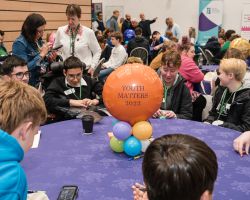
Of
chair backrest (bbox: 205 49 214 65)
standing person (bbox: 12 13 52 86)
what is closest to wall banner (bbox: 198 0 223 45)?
chair backrest (bbox: 205 49 214 65)

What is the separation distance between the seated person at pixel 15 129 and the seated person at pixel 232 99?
1658 millimetres

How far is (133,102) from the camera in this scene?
6.01 feet

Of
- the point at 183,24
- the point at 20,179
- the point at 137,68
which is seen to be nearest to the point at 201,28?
the point at 183,24

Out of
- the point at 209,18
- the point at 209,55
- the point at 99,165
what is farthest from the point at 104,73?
the point at 209,18

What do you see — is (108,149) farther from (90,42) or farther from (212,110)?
(90,42)

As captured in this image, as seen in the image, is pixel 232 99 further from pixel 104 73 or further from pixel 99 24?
pixel 99 24

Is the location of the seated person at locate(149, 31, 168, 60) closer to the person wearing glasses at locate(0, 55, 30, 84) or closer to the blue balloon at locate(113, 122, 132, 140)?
the person wearing glasses at locate(0, 55, 30, 84)

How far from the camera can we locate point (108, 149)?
2.02 meters

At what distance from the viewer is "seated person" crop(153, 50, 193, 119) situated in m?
2.90

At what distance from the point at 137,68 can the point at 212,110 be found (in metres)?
1.29

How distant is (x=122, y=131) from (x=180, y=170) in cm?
92

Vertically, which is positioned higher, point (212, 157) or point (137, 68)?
point (137, 68)

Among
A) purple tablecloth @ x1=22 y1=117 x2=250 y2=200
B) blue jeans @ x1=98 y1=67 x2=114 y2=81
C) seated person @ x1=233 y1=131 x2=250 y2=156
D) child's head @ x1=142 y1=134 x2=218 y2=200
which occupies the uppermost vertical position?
child's head @ x1=142 y1=134 x2=218 y2=200

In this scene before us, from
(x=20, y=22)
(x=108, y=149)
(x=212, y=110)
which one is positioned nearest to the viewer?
(x=108, y=149)
